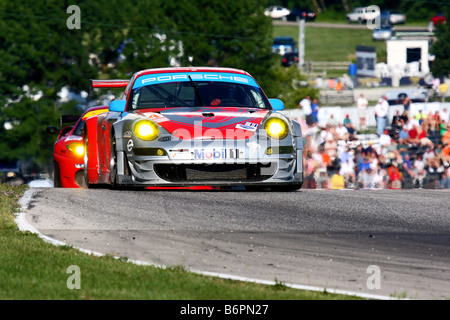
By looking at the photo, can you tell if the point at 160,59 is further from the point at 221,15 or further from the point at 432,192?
the point at 432,192

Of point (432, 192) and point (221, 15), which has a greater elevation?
point (221, 15)

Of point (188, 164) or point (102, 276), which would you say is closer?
point (102, 276)

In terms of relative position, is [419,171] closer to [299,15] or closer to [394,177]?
[394,177]

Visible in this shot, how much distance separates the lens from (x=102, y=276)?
19.5ft

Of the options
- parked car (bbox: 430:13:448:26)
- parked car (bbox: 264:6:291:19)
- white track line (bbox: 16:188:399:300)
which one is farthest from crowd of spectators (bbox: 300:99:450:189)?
parked car (bbox: 264:6:291:19)

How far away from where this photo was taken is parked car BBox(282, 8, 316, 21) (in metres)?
101

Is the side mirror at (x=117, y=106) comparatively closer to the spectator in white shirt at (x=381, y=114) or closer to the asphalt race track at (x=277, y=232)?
the asphalt race track at (x=277, y=232)

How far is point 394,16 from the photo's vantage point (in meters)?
97.6

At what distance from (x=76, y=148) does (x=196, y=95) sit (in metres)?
2.92

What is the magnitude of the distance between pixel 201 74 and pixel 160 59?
130ft

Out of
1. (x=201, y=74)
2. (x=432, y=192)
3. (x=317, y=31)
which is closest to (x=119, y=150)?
(x=201, y=74)

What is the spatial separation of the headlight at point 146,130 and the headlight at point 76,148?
3.39 m

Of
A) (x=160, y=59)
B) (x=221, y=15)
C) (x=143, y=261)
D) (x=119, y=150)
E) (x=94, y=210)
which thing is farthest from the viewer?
(x=221, y=15)

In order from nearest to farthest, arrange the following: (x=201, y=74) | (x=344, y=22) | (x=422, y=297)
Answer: (x=422, y=297) < (x=201, y=74) < (x=344, y=22)
